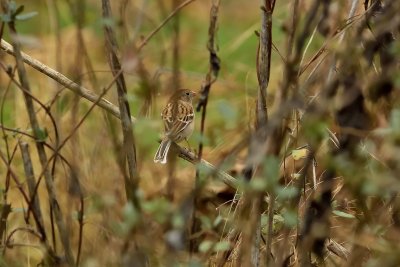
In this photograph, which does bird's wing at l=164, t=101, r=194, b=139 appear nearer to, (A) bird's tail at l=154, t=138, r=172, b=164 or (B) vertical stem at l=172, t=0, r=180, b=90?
(A) bird's tail at l=154, t=138, r=172, b=164

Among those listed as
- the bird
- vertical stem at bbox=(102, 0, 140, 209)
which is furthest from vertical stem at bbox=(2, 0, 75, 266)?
the bird

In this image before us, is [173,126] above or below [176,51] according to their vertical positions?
below

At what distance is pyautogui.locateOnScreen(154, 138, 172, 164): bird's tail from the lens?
4.79 metres

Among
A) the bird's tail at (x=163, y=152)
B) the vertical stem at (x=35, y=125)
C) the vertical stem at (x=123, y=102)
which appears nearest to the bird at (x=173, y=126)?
the bird's tail at (x=163, y=152)

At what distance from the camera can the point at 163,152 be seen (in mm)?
4883

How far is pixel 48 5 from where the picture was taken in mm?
7672

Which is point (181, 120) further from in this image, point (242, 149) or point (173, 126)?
point (242, 149)

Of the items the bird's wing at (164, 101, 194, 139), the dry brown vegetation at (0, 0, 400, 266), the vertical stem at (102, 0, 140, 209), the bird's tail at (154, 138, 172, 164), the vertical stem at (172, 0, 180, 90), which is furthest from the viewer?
the bird's wing at (164, 101, 194, 139)

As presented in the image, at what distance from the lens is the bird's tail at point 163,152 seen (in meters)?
4.79

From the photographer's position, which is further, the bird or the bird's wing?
the bird's wing

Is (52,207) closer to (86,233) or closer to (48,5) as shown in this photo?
(86,233)

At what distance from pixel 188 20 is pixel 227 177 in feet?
32.9

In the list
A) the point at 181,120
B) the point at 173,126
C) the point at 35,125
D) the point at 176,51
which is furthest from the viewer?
the point at 181,120

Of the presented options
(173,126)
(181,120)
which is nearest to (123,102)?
(173,126)
